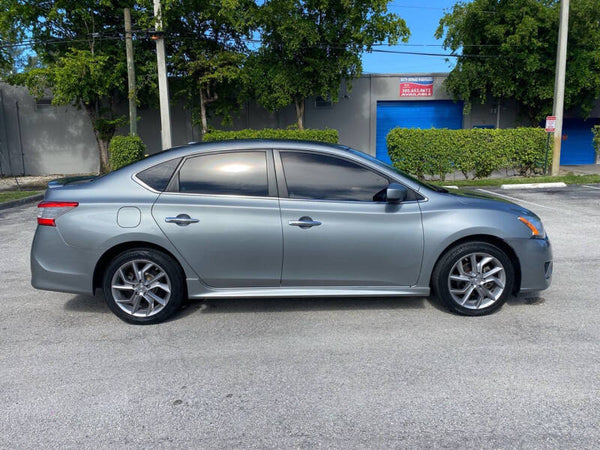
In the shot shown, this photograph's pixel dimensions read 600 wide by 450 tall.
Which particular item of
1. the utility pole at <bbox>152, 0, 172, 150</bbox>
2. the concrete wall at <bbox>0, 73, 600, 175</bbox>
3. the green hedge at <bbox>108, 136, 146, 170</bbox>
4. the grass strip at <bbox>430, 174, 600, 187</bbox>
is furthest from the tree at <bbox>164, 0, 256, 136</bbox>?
the grass strip at <bbox>430, 174, 600, 187</bbox>

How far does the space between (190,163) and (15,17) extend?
18490mm

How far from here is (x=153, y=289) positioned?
A: 427cm

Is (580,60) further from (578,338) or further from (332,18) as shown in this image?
(578,338)

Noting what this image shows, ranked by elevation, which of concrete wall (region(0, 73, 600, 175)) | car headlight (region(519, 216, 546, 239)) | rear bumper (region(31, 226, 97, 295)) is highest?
concrete wall (region(0, 73, 600, 175))

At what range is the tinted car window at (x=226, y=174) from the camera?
4.29 metres

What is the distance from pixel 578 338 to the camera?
3893 mm

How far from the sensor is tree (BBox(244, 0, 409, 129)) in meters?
17.4

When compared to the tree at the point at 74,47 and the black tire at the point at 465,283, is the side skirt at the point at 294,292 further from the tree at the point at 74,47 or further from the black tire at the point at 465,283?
the tree at the point at 74,47

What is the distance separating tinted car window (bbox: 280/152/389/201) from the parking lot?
118 cm

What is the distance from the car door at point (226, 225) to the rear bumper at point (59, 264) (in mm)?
797

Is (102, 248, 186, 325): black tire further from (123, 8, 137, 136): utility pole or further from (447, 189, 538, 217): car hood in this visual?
(123, 8, 137, 136): utility pole

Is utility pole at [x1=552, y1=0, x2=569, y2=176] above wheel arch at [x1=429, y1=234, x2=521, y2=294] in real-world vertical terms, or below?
above

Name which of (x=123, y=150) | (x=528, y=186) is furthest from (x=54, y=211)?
(x=528, y=186)

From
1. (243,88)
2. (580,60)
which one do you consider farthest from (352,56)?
(580,60)
